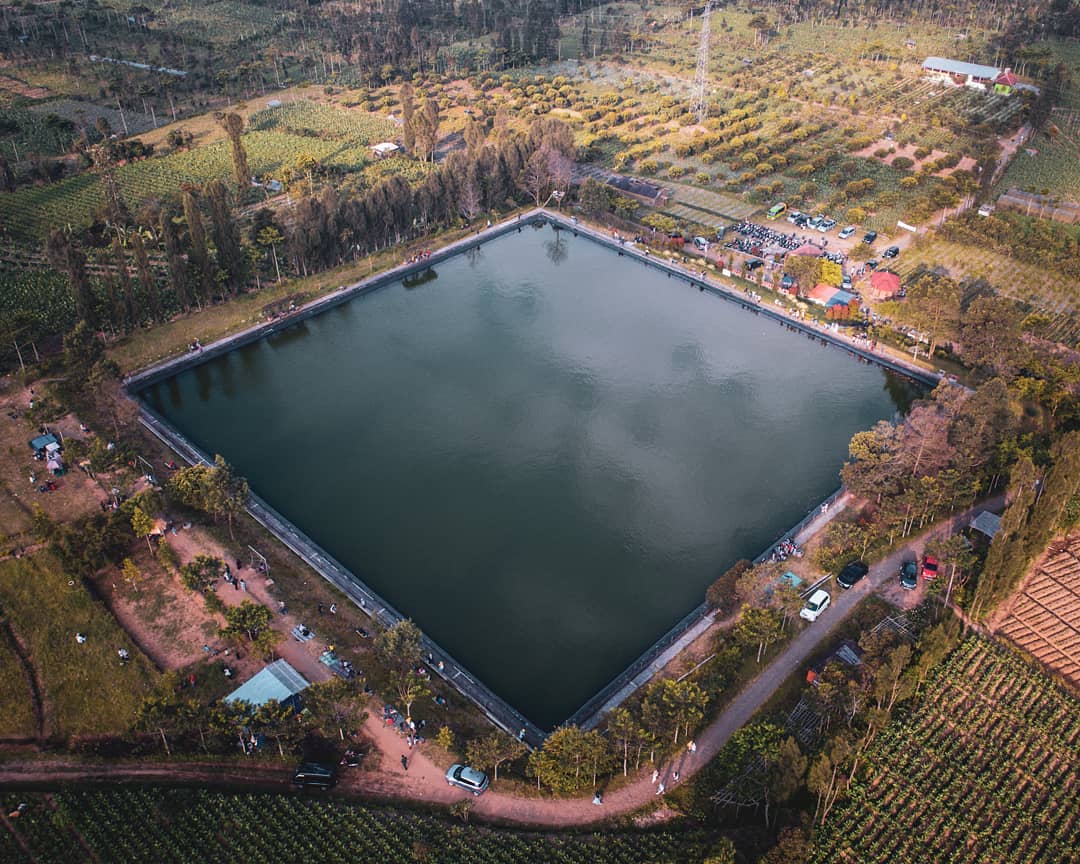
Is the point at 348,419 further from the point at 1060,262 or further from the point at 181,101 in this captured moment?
the point at 181,101

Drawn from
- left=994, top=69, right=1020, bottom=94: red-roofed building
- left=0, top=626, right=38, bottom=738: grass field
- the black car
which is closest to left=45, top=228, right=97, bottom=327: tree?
left=0, top=626, right=38, bottom=738: grass field

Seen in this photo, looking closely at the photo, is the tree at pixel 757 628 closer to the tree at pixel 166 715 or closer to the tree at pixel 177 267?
the tree at pixel 166 715

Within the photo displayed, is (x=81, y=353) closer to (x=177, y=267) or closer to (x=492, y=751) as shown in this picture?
(x=177, y=267)

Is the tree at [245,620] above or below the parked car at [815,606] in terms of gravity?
above

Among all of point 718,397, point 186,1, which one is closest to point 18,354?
point 718,397

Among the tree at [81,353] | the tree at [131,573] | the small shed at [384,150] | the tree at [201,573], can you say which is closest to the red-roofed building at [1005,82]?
the small shed at [384,150]
